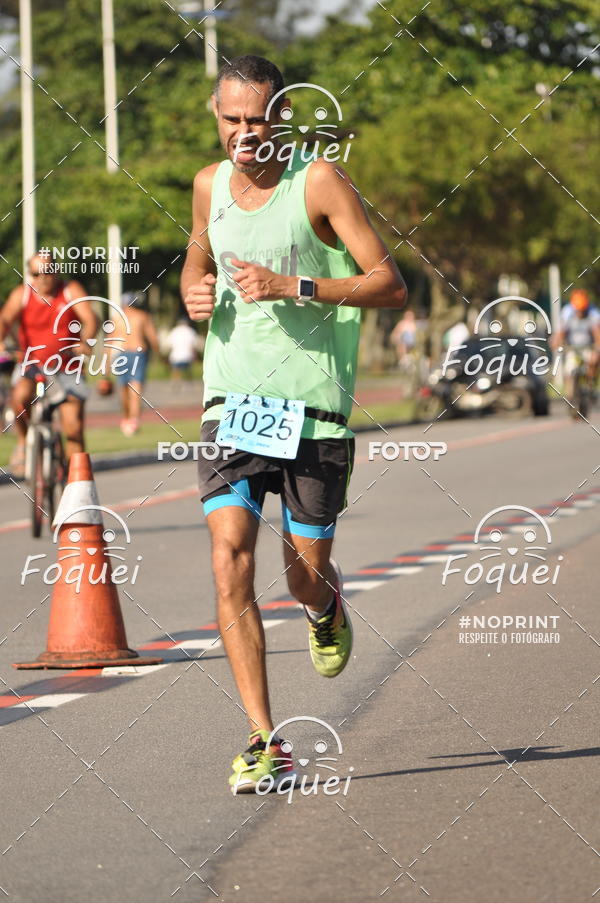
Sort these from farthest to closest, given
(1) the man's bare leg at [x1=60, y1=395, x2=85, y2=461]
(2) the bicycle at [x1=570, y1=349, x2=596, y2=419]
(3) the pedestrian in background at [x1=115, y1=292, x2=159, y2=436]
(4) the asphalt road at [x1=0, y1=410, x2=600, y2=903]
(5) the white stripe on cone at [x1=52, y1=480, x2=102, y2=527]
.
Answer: (2) the bicycle at [x1=570, y1=349, x2=596, y2=419]
(3) the pedestrian in background at [x1=115, y1=292, x2=159, y2=436]
(1) the man's bare leg at [x1=60, y1=395, x2=85, y2=461]
(5) the white stripe on cone at [x1=52, y1=480, x2=102, y2=527]
(4) the asphalt road at [x1=0, y1=410, x2=600, y2=903]

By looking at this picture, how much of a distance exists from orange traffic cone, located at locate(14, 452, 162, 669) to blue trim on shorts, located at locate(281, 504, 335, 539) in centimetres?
188

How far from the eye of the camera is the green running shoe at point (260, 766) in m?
5.42

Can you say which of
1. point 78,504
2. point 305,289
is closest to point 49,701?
point 78,504

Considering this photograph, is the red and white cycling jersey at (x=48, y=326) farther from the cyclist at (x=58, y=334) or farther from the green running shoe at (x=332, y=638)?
the green running shoe at (x=332, y=638)

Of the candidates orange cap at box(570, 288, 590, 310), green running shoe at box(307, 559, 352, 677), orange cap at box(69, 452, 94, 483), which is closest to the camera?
green running shoe at box(307, 559, 352, 677)

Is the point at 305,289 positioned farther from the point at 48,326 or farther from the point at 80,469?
the point at 48,326

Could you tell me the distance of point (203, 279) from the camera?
225 inches

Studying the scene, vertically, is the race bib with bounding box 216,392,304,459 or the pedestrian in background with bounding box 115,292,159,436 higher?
the race bib with bounding box 216,392,304,459

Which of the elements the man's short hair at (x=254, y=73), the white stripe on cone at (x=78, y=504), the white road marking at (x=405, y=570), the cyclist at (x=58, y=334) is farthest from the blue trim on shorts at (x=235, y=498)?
the cyclist at (x=58, y=334)

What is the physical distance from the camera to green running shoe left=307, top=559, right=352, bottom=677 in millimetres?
6156

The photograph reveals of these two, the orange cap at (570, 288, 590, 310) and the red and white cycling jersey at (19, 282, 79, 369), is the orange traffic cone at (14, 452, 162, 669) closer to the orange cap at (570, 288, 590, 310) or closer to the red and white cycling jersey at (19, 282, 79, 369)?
the red and white cycling jersey at (19, 282, 79, 369)

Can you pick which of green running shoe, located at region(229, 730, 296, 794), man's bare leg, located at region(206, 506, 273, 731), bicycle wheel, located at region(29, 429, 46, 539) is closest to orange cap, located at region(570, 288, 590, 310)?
bicycle wheel, located at region(29, 429, 46, 539)

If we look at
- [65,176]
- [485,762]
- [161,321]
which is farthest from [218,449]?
[161,321]

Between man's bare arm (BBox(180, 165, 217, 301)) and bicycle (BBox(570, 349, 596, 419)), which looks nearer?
man's bare arm (BBox(180, 165, 217, 301))
